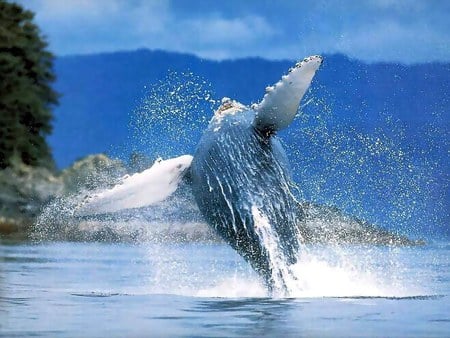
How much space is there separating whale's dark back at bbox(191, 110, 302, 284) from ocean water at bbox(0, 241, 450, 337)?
0.87m

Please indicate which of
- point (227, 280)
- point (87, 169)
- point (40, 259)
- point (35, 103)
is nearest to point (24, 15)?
point (35, 103)

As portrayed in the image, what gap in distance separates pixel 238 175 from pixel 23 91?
4351 centimetres

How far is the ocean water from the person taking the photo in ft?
33.1

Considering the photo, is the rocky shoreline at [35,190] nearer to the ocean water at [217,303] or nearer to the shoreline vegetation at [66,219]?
the shoreline vegetation at [66,219]

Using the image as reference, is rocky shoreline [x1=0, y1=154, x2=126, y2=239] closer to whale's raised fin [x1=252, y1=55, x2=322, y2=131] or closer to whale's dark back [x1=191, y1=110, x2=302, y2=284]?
whale's dark back [x1=191, y1=110, x2=302, y2=284]

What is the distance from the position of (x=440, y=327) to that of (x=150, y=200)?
3.70 metres

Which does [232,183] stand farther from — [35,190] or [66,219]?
[35,190]

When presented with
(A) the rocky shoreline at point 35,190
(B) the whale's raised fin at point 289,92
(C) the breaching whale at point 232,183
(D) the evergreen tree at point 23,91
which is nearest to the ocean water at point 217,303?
(C) the breaching whale at point 232,183

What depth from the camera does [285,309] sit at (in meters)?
11.7

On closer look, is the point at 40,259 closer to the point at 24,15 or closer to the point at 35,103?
the point at 35,103

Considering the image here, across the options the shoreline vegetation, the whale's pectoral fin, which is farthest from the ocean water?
the shoreline vegetation

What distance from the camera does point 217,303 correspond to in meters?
12.3

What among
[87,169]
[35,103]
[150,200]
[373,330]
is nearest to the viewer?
[373,330]

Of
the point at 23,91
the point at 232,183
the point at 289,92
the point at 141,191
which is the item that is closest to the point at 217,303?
the point at 232,183
